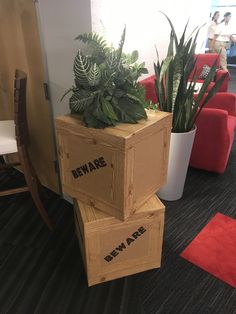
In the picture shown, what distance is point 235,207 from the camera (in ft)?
7.45

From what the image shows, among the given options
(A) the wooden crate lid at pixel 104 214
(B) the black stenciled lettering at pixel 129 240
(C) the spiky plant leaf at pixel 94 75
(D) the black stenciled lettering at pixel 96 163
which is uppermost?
(C) the spiky plant leaf at pixel 94 75

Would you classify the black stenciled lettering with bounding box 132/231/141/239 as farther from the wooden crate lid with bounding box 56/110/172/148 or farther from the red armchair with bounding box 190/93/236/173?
the red armchair with bounding box 190/93/236/173

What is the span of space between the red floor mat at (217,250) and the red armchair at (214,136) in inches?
25.8

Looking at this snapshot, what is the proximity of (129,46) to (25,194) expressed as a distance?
1709 millimetres

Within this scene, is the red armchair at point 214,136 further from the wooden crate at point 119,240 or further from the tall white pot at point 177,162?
the wooden crate at point 119,240

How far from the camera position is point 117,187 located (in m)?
1.33

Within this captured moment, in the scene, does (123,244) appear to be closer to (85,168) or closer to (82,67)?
(85,168)

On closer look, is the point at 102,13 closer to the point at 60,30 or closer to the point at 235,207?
the point at 60,30

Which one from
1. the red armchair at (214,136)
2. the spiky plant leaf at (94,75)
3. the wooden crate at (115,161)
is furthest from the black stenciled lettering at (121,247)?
the red armchair at (214,136)

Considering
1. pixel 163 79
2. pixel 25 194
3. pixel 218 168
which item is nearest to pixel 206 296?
pixel 218 168

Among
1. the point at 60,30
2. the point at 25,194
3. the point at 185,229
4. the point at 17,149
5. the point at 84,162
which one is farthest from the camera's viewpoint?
the point at 25,194

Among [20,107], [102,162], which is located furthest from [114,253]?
[20,107]

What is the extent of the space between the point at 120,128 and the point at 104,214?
498 mm

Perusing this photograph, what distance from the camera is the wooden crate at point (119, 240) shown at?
146 cm
